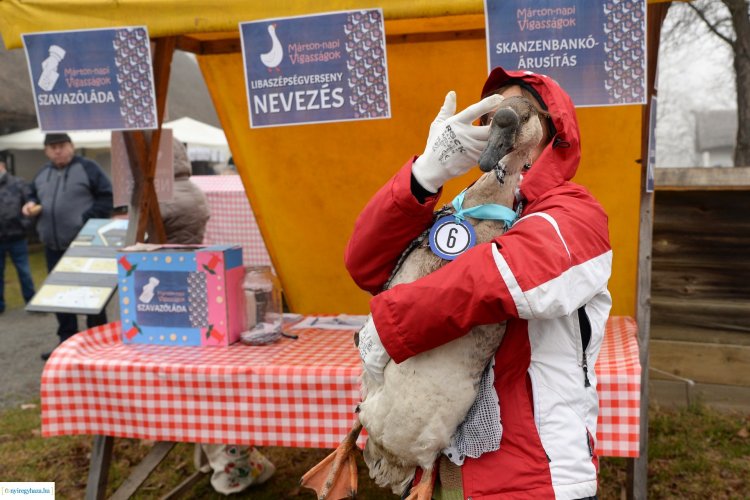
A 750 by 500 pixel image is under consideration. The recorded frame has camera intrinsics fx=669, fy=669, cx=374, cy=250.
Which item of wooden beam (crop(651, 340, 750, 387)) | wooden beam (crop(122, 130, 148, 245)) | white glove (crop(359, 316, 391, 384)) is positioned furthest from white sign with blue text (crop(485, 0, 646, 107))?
wooden beam (crop(651, 340, 750, 387))

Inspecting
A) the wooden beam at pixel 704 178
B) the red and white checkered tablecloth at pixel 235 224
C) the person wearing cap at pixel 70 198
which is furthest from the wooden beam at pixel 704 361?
the person wearing cap at pixel 70 198

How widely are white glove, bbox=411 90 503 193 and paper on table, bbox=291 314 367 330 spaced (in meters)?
2.05

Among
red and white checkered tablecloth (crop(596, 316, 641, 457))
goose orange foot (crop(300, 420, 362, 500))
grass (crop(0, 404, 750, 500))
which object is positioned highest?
goose orange foot (crop(300, 420, 362, 500))

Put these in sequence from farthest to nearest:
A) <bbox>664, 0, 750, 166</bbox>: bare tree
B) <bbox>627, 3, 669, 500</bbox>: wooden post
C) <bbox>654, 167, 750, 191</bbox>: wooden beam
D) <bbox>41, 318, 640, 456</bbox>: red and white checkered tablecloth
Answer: <bbox>664, 0, 750, 166</bbox>: bare tree < <bbox>654, 167, 750, 191</bbox>: wooden beam < <bbox>627, 3, 669, 500</bbox>: wooden post < <bbox>41, 318, 640, 456</bbox>: red and white checkered tablecloth

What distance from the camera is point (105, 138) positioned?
13.8m

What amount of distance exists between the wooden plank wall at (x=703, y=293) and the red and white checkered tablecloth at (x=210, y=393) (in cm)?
180

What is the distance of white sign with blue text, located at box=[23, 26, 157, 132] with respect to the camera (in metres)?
2.77

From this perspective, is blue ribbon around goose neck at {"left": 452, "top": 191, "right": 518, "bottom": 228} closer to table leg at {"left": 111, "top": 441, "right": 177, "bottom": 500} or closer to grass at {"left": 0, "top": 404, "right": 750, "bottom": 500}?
table leg at {"left": 111, "top": 441, "right": 177, "bottom": 500}

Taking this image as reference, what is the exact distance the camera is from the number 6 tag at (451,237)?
1.46 metres

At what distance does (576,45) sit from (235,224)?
534 cm

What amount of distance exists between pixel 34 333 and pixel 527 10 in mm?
6636

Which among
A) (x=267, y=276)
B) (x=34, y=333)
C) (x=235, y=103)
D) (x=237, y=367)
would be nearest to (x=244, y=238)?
(x=34, y=333)

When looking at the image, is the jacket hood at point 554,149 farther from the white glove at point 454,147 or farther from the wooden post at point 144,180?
the wooden post at point 144,180

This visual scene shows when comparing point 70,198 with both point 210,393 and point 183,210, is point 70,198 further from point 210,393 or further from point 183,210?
point 210,393
